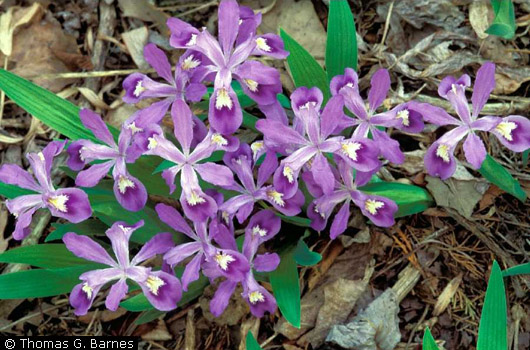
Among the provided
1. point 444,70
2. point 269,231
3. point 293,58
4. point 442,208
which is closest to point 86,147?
point 269,231

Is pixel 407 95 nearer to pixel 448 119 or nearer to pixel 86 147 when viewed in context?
pixel 448 119

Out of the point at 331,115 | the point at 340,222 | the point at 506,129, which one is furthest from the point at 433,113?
the point at 340,222

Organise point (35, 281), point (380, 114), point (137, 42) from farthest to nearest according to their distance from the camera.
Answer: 1. point (137, 42)
2. point (35, 281)
3. point (380, 114)

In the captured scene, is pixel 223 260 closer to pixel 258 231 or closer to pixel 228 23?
pixel 258 231

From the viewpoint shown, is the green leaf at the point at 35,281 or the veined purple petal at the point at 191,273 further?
the green leaf at the point at 35,281

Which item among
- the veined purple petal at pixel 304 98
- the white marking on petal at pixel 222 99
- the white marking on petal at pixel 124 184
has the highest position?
the white marking on petal at pixel 222 99

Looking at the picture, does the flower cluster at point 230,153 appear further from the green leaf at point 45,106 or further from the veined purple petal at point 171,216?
the green leaf at point 45,106

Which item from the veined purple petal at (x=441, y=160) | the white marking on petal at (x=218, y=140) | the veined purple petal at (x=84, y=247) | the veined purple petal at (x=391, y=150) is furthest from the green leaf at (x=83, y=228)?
the veined purple petal at (x=441, y=160)
